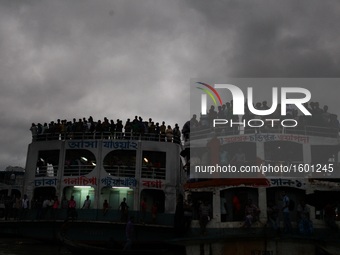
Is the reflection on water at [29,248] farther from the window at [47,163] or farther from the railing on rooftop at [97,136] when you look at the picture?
the railing on rooftop at [97,136]

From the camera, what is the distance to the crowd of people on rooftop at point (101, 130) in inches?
1088

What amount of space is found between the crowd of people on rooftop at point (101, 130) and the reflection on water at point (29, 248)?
6.70 metres

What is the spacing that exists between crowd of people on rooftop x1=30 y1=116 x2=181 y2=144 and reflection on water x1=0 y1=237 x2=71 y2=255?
6.70 m

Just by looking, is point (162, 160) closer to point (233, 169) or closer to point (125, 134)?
point (125, 134)

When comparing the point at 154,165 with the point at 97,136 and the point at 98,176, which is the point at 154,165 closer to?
the point at 98,176

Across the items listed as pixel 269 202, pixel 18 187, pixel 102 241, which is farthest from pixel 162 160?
pixel 18 187

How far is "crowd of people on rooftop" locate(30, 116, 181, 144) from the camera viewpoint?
27.6 metres

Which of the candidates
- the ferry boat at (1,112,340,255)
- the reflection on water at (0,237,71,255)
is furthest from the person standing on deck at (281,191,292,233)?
the reflection on water at (0,237,71,255)

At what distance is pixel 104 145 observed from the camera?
2716 cm

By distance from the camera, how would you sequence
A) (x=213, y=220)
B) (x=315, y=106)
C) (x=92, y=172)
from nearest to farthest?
(x=213, y=220)
(x=315, y=106)
(x=92, y=172)

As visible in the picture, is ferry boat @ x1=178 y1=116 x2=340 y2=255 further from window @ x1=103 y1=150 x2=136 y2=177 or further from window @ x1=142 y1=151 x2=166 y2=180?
window @ x1=103 y1=150 x2=136 y2=177

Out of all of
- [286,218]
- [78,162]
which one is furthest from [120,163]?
[286,218]

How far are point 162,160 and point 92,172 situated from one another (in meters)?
5.08

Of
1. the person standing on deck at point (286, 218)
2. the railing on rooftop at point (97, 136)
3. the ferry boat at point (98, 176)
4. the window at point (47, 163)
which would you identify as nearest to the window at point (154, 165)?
the ferry boat at point (98, 176)
